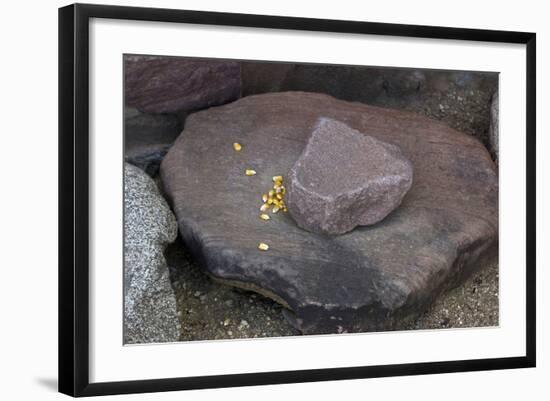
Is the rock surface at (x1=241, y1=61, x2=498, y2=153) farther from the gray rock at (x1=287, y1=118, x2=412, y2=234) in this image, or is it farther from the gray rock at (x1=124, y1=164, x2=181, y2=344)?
the gray rock at (x1=124, y1=164, x2=181, y2=344)

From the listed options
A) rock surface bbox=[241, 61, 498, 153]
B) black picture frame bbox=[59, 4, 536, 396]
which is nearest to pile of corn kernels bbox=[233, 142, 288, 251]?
rock surface bbox=[241, 61, 498, 153]

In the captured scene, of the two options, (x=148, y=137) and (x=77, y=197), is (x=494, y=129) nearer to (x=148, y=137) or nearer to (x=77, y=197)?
(x=148, y=137)

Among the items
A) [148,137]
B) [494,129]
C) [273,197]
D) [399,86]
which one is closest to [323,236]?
[273,197]

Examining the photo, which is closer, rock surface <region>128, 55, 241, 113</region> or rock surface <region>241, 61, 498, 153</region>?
rock surface <region>128, 55, 241, 113</region>

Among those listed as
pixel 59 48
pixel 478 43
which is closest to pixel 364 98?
pixel 478 43

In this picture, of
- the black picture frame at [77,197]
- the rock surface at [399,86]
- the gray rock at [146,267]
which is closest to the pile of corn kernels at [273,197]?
the rock surface at [399,86]

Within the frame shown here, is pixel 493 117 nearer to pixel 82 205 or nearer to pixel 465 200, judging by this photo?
pixel 465 200
